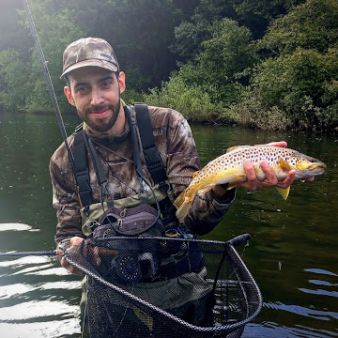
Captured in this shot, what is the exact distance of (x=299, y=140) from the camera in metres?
20.5

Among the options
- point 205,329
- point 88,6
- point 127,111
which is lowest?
point 205,329

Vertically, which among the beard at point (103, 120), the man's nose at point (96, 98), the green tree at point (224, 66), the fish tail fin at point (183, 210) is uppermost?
the green tree at point (224, 66)

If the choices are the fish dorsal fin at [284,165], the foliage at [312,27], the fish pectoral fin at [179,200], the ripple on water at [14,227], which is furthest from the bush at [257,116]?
the fish dorsal fin at [284,165]

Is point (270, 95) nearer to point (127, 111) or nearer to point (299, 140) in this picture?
point (299, 140)

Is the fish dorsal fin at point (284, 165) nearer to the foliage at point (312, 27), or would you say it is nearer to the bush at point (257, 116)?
the bush at point (257, 116)

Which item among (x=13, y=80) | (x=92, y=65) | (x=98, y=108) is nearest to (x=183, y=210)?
(x=98, y=108)

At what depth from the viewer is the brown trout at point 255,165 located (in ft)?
10.00

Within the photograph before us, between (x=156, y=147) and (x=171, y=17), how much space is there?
1739 inches

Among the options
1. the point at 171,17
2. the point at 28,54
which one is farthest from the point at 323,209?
the point at 28,54

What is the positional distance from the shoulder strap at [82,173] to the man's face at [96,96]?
204 mm

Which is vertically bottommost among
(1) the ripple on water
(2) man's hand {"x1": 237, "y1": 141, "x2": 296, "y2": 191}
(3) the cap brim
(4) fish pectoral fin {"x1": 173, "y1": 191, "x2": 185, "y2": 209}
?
(1) the ripple on water

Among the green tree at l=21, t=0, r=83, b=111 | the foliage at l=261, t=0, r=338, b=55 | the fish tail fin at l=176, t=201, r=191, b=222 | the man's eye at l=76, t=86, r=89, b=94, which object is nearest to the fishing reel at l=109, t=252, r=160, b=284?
the fish tail fin at l=176, t=201, r=191, b=222

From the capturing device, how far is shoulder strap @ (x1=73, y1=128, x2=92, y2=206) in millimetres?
3693

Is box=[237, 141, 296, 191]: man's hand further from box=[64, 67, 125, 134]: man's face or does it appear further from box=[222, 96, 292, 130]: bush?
box=[222, 96, 292, 130]: bush
